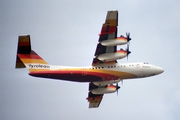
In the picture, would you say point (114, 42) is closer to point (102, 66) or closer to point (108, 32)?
point (108, 32)

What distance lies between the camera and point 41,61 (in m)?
51.3

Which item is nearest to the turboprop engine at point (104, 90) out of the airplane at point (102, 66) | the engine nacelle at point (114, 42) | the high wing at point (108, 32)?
the airplane at point (102, 66)

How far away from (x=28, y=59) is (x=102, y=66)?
10224 millimetres

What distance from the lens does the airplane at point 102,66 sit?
162ft

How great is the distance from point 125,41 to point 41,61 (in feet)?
38.3

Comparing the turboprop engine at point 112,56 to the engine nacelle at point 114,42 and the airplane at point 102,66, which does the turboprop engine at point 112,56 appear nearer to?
the airplane at point 102,66

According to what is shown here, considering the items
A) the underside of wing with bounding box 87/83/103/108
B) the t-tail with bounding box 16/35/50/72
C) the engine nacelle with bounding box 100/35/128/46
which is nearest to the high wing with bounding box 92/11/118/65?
the engine nacelle with bounding box 100/35/128/46

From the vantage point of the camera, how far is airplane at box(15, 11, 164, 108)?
49.3 m

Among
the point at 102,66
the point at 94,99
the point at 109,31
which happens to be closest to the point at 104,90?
the point at 94,99

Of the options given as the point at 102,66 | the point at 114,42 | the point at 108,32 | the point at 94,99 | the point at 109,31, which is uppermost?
the point at 109,31

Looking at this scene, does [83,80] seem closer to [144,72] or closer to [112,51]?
[112,51]

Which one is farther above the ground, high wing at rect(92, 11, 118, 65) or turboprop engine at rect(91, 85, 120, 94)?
high wing at rect(92, 11, 118, 65)

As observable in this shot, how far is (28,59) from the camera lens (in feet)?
167

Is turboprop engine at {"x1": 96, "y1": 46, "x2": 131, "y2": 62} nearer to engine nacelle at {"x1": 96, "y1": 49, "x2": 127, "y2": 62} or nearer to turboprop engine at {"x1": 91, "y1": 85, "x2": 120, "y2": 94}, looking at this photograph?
engine nacelle at {"x1": 96, "y1": 49, "x2": 127, "y2": 62}
